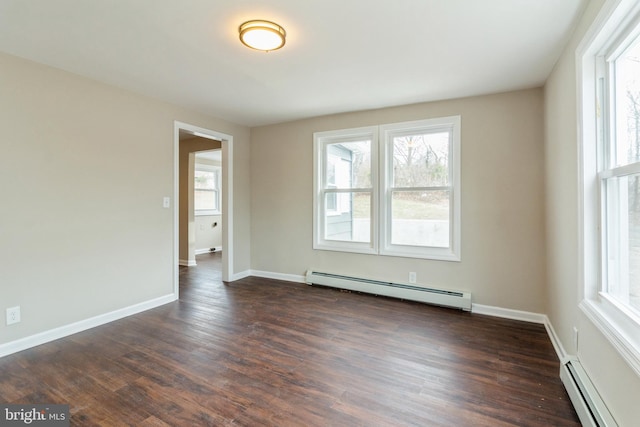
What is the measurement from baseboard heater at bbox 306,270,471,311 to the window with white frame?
15.8 inches

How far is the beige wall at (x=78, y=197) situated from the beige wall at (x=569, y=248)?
4.03m

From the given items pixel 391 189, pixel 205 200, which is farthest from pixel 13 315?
pixel 205 200

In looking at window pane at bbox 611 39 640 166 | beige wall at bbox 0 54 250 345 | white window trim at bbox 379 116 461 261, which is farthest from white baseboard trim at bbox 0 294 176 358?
window pane at bbox 611 39 640 166

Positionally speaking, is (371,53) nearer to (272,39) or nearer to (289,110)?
(272,39)

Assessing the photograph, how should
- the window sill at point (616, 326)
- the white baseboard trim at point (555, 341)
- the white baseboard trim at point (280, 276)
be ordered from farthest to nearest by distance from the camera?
1. the white baseboard trim at point (280, 276)
2. the white baseboard trim at point (555, 341)
3. the window sill at point (616, 326)

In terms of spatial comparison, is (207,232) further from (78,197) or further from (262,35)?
(262,35)

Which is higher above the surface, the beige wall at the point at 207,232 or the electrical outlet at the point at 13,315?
the beige wall at the point at 207,232

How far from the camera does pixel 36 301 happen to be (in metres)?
2.67

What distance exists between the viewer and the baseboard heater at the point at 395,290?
3500 mm

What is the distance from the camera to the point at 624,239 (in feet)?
5.60

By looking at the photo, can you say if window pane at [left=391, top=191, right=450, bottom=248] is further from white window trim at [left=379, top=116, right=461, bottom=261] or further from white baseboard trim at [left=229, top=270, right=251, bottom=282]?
white baseboard trim at [left=229, top=270, right=251, bottom=282]

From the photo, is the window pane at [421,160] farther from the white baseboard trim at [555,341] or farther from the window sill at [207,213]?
the window sill at [207,213]

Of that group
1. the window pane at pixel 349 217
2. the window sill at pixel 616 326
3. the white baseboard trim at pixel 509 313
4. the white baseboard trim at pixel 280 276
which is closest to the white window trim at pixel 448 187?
the window pane at pixel 349 217

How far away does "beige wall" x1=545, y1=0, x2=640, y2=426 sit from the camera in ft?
4.88
